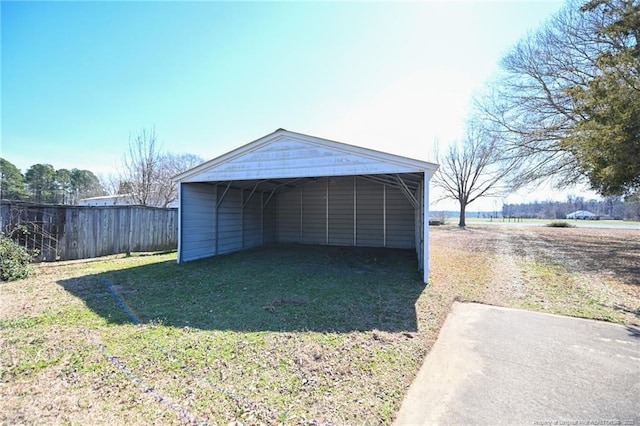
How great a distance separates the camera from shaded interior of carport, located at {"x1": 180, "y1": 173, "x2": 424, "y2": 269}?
8.24 metres

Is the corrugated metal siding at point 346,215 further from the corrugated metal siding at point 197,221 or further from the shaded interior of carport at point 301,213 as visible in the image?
the corrugated metal siding at point 197,221

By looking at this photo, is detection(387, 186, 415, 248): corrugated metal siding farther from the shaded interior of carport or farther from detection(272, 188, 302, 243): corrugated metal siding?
detection(272, 188, 302, 243): corrugated metal siding

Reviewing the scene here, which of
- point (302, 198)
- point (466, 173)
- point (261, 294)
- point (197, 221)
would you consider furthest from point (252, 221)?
point (466, 173)

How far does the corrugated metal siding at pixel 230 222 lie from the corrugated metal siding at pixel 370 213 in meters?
4.52

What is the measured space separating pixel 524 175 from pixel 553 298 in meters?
11.4

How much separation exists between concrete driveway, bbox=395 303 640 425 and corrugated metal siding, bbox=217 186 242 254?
23.3ft

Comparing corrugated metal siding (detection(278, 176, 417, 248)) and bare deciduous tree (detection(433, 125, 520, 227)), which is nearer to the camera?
corrugated metal siding (detection(278, 176, 417, 248))

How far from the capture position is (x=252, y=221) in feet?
35.0

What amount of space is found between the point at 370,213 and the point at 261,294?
6869 millimetres

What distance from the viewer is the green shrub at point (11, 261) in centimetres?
537

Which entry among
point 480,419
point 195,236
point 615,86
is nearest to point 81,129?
point 195,236

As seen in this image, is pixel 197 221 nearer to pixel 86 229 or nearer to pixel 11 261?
pixel 86 229

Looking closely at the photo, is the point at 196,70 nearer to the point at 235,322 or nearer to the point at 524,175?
the point at 235,322

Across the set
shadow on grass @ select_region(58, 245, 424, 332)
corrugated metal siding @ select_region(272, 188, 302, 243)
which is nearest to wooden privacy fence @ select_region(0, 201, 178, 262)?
shadow on grass @ select_region(58, 245, 424, 332)
